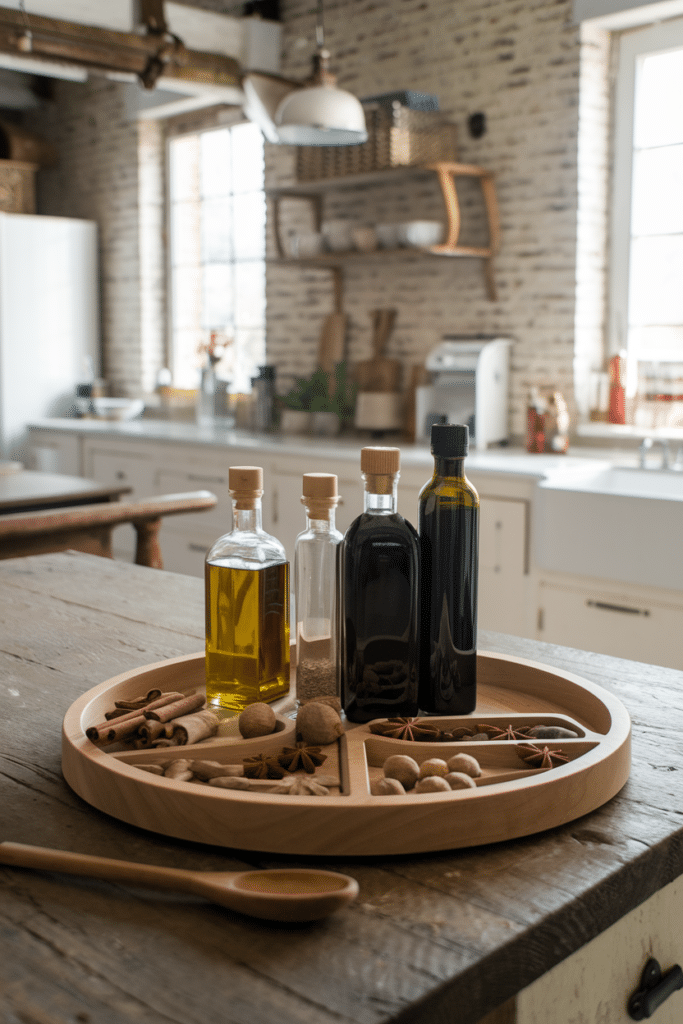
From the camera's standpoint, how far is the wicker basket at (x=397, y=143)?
4.34 m

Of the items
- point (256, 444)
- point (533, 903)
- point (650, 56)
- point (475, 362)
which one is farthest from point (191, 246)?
point (533, 903)

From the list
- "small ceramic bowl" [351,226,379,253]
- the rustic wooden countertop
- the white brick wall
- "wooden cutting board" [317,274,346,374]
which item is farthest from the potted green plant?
the rustic wooden countertop

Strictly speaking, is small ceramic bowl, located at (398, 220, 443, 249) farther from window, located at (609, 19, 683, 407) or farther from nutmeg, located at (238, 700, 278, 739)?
nutmeg, located at (238, 700, 278, 739)

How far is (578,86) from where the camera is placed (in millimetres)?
4059

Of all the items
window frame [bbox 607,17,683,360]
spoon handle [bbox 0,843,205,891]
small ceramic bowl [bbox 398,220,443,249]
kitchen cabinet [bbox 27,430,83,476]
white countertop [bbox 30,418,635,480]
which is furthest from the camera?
kitchen cabinet [bbox 27,430,83,476]

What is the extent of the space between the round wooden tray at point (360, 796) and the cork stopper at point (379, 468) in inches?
9.8

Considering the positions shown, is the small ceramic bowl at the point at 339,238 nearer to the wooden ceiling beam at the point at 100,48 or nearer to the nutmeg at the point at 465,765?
the wooden ceiling beam at the point at 100,48

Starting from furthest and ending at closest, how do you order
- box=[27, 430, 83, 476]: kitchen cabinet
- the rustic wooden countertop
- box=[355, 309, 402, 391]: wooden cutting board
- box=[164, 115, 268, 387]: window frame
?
box=[164, 115, 268, 387]: window frame → box=[27, 430, 83, 476]: kitchen cabinet → box=[355, 309, 402, 391]: wooden cutting board → the rustic wooden countertop

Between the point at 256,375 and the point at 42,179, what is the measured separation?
267 centimetres

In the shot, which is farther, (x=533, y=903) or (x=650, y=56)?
(x=650, y=56)

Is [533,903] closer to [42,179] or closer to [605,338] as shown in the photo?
[605,338]

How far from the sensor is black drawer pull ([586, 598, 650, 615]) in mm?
3227

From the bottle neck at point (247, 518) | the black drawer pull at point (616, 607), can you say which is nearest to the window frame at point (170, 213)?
the black drawer pull at point (616, 607)

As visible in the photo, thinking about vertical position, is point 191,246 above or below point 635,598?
above
